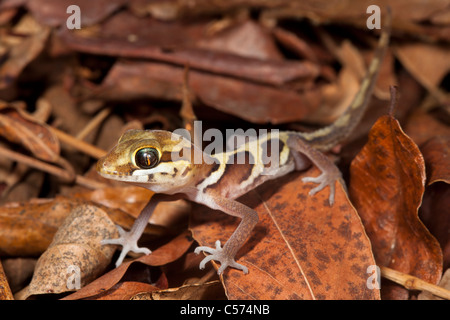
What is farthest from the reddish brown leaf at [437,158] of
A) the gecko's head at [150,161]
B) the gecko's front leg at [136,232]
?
the gecko's front leg at [136,232]

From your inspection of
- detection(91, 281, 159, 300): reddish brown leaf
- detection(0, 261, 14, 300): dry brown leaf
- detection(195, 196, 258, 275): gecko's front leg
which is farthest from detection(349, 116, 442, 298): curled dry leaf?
detection(0, 261, 14, 300): dry brown leaf

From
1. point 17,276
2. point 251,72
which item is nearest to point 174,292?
point 17,276

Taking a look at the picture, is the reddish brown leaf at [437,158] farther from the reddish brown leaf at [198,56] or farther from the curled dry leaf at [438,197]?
the reddish brown leaf at [198,56]

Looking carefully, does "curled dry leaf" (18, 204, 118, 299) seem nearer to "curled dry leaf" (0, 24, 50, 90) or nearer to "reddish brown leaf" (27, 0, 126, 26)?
"curled dry leaf" (0, 24, 50, 90)

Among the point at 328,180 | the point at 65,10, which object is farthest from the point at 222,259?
the point at 65,10

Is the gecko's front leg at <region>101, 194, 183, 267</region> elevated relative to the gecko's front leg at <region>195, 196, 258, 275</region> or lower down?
lower down
